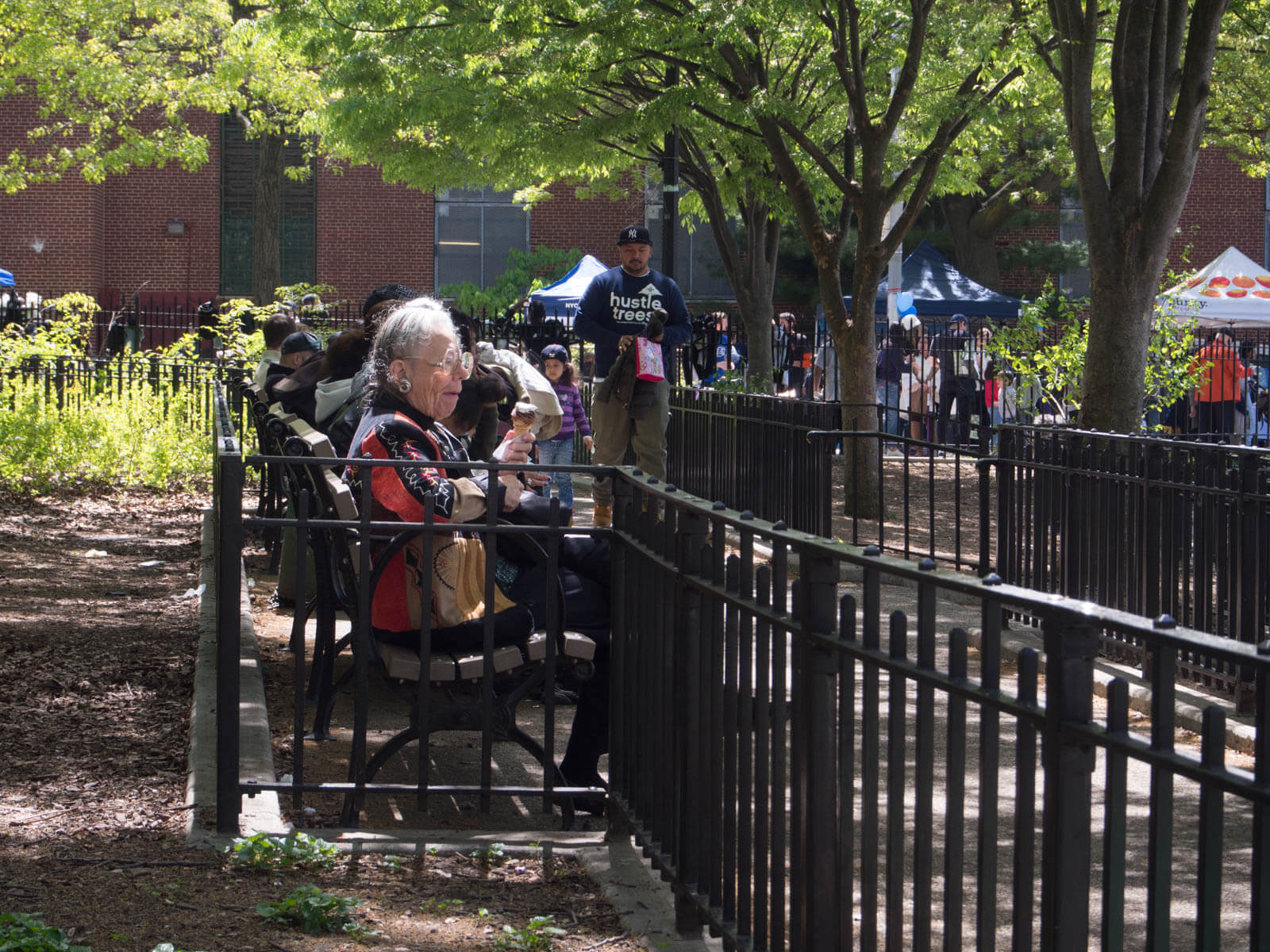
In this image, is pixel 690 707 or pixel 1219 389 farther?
pixel 1219 389

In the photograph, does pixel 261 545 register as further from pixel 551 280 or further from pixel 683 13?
pixel 551 280

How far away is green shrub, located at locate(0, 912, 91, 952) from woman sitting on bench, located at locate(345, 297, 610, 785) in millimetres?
1478

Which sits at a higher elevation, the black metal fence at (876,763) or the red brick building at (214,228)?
the red brick building at (214,228)

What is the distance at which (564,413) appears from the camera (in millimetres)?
12672

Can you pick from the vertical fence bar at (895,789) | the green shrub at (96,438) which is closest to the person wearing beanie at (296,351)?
the green shrub at (96,438)

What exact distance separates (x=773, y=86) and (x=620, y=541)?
526 inches

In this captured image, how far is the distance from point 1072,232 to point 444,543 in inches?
1459

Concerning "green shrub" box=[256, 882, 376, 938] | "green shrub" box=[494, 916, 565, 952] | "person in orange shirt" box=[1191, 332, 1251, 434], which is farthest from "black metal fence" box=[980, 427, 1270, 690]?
"person in orange shirt" box=[1191, 332, 1251, 434]

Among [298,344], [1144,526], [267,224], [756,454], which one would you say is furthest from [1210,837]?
[267,224]

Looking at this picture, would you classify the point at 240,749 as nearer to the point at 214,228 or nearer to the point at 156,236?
the point at 214,228

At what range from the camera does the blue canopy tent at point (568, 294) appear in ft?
90.2

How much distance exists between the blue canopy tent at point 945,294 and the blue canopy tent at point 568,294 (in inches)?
221

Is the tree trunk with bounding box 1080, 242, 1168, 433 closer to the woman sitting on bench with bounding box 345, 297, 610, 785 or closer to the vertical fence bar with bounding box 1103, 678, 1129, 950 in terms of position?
the woman sitting on bench with bounding box 345, 297, 610, 785

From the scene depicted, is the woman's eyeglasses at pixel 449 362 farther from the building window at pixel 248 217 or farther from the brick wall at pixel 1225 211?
the brick wall at pixel 1225 211
